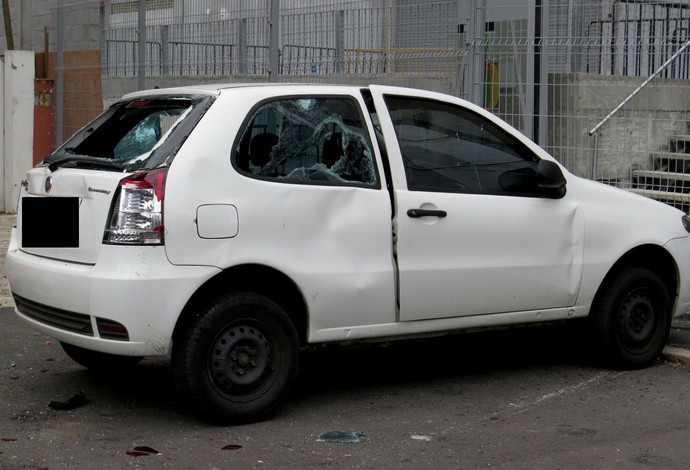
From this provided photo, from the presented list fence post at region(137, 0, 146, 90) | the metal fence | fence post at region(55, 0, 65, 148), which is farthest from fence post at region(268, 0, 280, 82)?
fence post at region(55, 0, 65, 148)

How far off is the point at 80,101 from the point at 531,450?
10.8m

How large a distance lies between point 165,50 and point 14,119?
2.81m

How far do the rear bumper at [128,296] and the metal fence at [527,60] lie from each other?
542 cm

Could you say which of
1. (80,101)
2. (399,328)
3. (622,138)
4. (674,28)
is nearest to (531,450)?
(399,328)

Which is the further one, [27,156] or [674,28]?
[27,156]

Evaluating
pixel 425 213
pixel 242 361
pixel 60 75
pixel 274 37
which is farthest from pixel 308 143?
pixel 60 75

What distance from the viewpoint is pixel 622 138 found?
9.77 meters

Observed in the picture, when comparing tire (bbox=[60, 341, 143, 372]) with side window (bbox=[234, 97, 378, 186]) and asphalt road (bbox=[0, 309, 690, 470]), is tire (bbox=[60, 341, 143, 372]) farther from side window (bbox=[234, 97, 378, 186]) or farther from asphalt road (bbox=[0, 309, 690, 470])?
side window (bbox=[234, 97, 378, 186])

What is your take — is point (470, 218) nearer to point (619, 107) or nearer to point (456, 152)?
point (456, 152)

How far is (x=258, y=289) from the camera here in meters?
5.55

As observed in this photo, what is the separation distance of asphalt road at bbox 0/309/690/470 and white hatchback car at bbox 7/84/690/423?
0.26 m

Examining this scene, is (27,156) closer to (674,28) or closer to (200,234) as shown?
(674,28)

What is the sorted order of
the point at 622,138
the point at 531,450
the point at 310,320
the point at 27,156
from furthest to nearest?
the point at 27,156, the point at 622,138, the point at 310,320, the point at 531,450

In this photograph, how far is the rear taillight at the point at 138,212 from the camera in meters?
5.11
